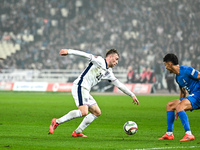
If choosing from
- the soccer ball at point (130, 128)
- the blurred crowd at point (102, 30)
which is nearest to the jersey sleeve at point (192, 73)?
the soccer ball at point (130, 128)

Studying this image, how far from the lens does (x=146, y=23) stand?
131 ft

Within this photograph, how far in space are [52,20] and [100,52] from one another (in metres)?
8.10

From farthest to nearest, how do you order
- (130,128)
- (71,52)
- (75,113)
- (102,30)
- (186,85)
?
(102,30) < (130,128) < (75,113) < (186,85) < (71,52)

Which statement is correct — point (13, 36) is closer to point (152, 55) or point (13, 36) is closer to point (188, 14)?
point (152, 55)

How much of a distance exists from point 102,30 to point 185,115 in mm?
33595

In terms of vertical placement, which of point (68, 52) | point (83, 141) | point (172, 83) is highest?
point (68, 52)

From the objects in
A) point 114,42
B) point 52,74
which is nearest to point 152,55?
point 114,42

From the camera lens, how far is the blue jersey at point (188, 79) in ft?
24.8

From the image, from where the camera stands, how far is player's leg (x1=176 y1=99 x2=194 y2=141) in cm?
757

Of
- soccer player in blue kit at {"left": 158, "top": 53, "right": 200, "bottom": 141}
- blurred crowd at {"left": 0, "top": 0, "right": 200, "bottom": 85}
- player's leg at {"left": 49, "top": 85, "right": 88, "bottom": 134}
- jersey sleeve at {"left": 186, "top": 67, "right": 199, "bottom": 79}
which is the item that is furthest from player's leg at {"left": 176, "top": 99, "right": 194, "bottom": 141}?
blurred crowd at {"left": 0, "top": 0, "right": 200, "bottom": 85}

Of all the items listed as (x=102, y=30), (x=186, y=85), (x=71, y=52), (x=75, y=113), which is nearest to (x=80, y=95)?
(x=75, y=113)

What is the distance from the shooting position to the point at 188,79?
7.70 m

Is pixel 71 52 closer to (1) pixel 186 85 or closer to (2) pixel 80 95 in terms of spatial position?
(2) pixel 80 95

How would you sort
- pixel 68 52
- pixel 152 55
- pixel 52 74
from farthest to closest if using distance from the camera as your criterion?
1. pixel 152 55
2. pixel 52 74
3. pixel 68 52
